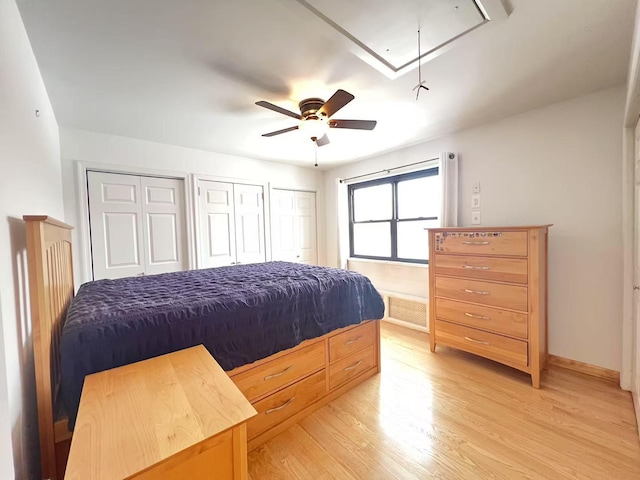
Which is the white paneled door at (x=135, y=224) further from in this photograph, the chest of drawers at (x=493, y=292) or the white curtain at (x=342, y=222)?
the chest of drawers at (x=493, y=292)

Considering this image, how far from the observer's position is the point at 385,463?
1426mm

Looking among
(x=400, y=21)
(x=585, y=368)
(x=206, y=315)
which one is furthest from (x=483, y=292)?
(x=206, y=315)

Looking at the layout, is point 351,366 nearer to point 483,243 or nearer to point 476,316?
point 476,316

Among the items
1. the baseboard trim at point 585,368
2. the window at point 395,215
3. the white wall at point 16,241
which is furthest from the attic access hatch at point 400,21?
the baseboard trim at point 585,368

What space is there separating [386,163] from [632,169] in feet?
7.38

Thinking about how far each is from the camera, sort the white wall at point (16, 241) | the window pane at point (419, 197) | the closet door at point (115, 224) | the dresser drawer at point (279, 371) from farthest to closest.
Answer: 1. the window pane at point (419, 197)
2. the closet door at point (115, 224)
3. the dresser drawer at point (279, 371)
4. the white wall at point (16, 241)

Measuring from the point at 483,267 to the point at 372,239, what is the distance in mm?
1906

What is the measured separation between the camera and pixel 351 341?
84.9 inches

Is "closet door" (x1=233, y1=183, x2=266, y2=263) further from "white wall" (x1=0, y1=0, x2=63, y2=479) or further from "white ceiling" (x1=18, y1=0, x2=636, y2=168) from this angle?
"white wall" (x1=0, y1=0, x2=63, y2=479)

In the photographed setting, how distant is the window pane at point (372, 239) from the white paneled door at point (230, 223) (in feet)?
4.98

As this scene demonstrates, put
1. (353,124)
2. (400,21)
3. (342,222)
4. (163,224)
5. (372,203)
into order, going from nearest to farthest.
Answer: (400,21) → (353,124) → (163,224) → (372,203) → (342,222)

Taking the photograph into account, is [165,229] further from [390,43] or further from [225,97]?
[390,43]

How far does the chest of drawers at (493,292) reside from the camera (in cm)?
205

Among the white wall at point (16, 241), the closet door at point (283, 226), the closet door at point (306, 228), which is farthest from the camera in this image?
the closet door at point (306, 228)
